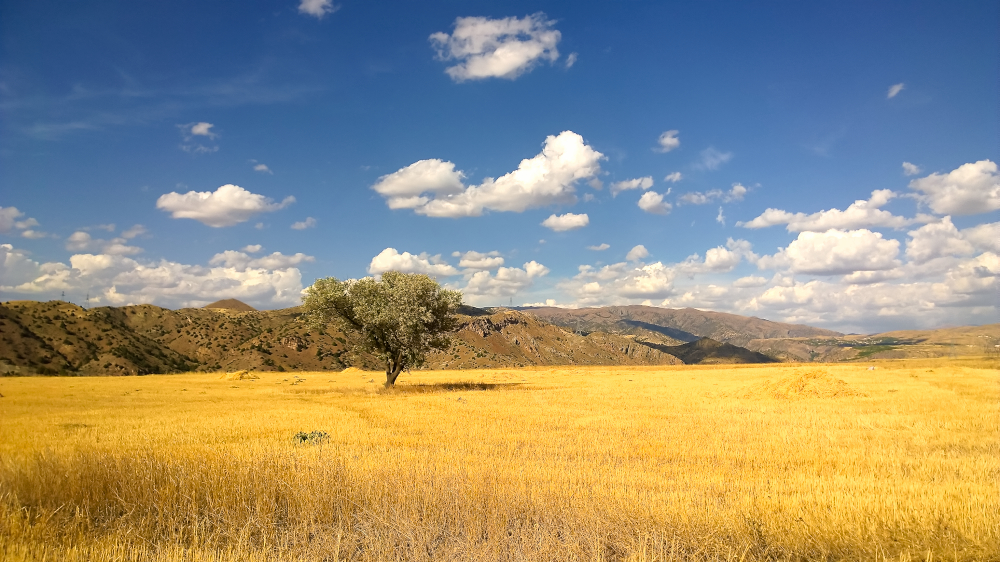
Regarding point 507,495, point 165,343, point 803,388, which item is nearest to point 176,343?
point 165,343

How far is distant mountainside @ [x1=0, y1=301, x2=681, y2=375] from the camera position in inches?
3135

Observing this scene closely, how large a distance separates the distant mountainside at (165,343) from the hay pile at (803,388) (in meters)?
33.4

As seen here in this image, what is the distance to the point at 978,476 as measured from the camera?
39.3 feet

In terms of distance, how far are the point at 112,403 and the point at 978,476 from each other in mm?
40998

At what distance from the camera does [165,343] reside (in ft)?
345

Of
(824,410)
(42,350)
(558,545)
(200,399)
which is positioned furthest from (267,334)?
(558,545)

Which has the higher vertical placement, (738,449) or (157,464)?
(157,464)

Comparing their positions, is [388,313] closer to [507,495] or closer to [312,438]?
[312,438]

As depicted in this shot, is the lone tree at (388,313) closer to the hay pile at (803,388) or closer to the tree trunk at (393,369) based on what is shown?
the tree trunk at (393,369)

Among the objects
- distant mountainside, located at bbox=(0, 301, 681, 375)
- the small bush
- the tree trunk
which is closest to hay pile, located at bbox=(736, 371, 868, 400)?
Answer: the tree trunk

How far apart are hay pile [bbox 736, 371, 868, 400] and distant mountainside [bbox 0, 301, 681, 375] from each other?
3343 cm

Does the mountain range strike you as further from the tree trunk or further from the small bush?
the small bush

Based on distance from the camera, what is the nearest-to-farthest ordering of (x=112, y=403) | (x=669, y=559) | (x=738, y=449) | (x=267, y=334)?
(x=669, y=559)
(x=738, y=449)
(x=112, y=403)
(x=267, y=334)

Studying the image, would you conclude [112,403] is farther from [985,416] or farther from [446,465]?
[985,416]
